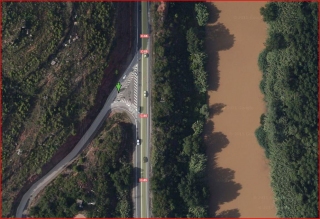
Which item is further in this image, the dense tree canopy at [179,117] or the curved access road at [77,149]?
the dense tree canopy at [179,117]

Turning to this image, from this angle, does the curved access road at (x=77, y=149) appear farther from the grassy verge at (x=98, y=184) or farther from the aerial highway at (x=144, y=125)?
the aerial highway at (x=144, y=125)

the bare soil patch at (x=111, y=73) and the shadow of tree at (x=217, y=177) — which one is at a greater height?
the bare soil patch at (x=111, y=73)

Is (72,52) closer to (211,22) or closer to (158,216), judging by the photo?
(211,22)

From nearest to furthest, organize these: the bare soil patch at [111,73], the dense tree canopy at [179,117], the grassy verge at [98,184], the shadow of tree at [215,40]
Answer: the grassy verge at [98,184]
the bare soil patch at [111,73]
the dense tree canopy at [179,117]
the shadow of tree at [215,40]

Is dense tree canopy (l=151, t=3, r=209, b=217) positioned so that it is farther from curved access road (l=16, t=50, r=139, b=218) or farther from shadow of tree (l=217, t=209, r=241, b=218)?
curved access road (l=16, t=50, r=139, b=218)

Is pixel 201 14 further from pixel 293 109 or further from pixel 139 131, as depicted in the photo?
pixel 139 131

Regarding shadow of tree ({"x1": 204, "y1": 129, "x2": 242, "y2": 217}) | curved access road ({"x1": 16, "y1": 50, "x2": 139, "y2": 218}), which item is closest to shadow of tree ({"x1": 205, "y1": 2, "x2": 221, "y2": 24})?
curved access road ({"x1": 16, "y1": 50, "x2": 139, "y2": 218})

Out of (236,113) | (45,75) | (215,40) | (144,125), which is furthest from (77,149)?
(215,40)

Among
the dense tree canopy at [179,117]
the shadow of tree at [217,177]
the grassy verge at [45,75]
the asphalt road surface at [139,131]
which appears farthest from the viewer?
the shadow of tree at [217,177]

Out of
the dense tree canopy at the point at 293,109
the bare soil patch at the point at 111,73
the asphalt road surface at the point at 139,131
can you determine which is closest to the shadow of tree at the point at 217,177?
the dense tree canopy at the point at 293,109
